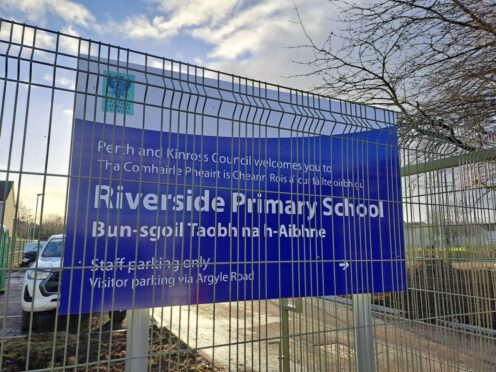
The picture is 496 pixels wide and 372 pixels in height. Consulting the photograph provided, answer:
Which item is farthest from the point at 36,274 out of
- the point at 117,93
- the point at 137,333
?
the point at 117,93

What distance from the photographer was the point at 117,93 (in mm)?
2570

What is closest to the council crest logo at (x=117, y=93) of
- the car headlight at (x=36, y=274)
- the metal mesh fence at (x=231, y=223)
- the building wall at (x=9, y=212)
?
the metal mesh fence at (x=231, y=223)

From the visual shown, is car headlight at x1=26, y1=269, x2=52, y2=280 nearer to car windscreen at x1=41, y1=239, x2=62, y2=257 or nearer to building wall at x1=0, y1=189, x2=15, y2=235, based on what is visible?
car windscreen at x1=41, y1=239, x2=62, y2=257

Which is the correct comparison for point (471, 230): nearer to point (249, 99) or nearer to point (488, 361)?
point (488, 361)

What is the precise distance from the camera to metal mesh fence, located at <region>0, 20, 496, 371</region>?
2.38m

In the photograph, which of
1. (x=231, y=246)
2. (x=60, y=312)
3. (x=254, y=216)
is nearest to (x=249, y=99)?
(x=254, y=216)

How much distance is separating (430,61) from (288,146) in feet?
13.8

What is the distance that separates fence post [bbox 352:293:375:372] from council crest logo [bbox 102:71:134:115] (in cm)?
266

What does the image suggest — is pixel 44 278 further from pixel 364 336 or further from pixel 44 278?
pixel 364 336

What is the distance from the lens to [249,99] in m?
3.10

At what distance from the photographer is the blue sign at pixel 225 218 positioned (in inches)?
98.1

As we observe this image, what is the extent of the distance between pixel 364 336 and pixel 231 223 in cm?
181

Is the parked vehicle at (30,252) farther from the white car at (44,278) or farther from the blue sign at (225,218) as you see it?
the blue sign at (225,218)

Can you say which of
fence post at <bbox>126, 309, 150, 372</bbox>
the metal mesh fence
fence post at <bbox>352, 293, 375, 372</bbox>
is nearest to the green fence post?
the metal mesh fence
